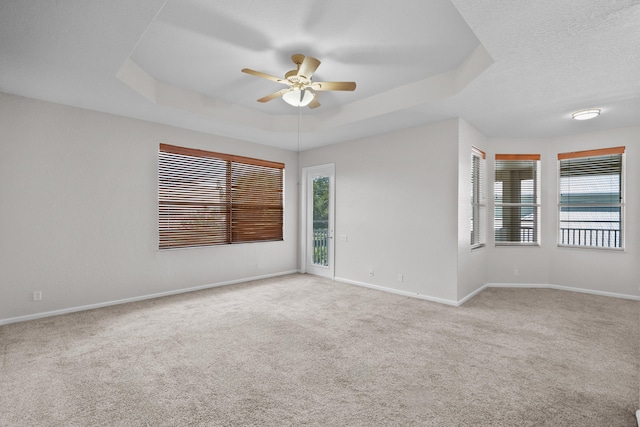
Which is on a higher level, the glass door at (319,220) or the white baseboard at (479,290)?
the glass door at (319,220)

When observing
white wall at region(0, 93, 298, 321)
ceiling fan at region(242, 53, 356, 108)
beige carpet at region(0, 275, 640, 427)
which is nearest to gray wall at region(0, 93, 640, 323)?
white wall at region(0, 93, 298, 321)

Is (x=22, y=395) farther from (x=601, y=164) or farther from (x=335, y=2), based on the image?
(x=601, y=164)

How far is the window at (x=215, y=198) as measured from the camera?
4711 millimetres

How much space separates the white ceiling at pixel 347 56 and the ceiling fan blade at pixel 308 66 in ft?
0.68

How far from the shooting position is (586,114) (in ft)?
13.1

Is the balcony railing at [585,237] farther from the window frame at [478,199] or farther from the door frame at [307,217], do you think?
the door frame at [307,217]

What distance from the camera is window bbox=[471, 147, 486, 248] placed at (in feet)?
16.3

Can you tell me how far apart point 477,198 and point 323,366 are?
12.8 ft

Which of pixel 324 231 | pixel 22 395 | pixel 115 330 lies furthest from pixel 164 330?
pixel 324 231

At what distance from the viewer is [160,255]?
15.2 ft

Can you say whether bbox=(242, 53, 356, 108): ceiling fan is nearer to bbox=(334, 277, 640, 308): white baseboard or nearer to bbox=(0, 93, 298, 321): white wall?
bbox=(0, 93, 298, 321): white wall

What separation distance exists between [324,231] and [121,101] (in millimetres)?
3861

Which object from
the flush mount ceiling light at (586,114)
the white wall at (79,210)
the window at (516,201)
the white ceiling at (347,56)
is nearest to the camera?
the white ceiling at (347,56)

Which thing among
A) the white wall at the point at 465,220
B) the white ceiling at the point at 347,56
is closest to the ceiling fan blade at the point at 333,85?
the white ceiling at the point at 347,56
